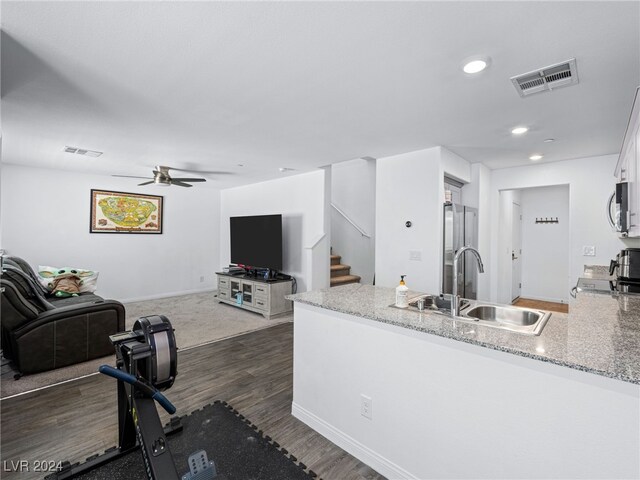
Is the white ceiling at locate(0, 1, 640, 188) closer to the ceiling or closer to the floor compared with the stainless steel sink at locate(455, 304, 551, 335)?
closer to the ceiling

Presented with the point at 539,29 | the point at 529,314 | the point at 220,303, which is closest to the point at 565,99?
the point at 539,29

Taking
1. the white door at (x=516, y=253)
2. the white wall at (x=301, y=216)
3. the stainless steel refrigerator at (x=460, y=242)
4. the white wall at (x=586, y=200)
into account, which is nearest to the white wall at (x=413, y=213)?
the stainless steel refrigerator at (x=460, y=242)

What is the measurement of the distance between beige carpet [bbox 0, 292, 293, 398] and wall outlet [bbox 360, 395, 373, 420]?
2509mm

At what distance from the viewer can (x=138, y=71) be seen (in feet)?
6.49

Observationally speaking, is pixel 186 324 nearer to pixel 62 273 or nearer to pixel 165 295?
Answer: pixel 62 273

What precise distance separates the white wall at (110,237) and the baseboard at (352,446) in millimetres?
5108

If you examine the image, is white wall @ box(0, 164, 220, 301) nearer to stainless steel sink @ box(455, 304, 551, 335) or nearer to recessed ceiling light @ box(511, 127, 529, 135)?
recessed ceiling light @ box(511, 127, 529, 135)

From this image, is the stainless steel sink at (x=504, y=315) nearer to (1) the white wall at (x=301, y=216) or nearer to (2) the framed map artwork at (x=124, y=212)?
(1) the white wall at (x=301, y=216)

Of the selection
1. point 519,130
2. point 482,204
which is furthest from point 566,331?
point 482,204

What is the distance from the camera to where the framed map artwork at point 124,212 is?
18.4ft

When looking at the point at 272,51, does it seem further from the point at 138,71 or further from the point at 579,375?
the point at 579,375

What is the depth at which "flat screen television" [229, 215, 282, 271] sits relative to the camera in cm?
528

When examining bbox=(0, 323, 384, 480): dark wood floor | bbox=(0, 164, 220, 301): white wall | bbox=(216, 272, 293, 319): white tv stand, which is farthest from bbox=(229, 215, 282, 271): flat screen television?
bbox=(0, 323, 384, 480): dark wood floor

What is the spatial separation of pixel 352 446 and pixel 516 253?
18.2 ft
